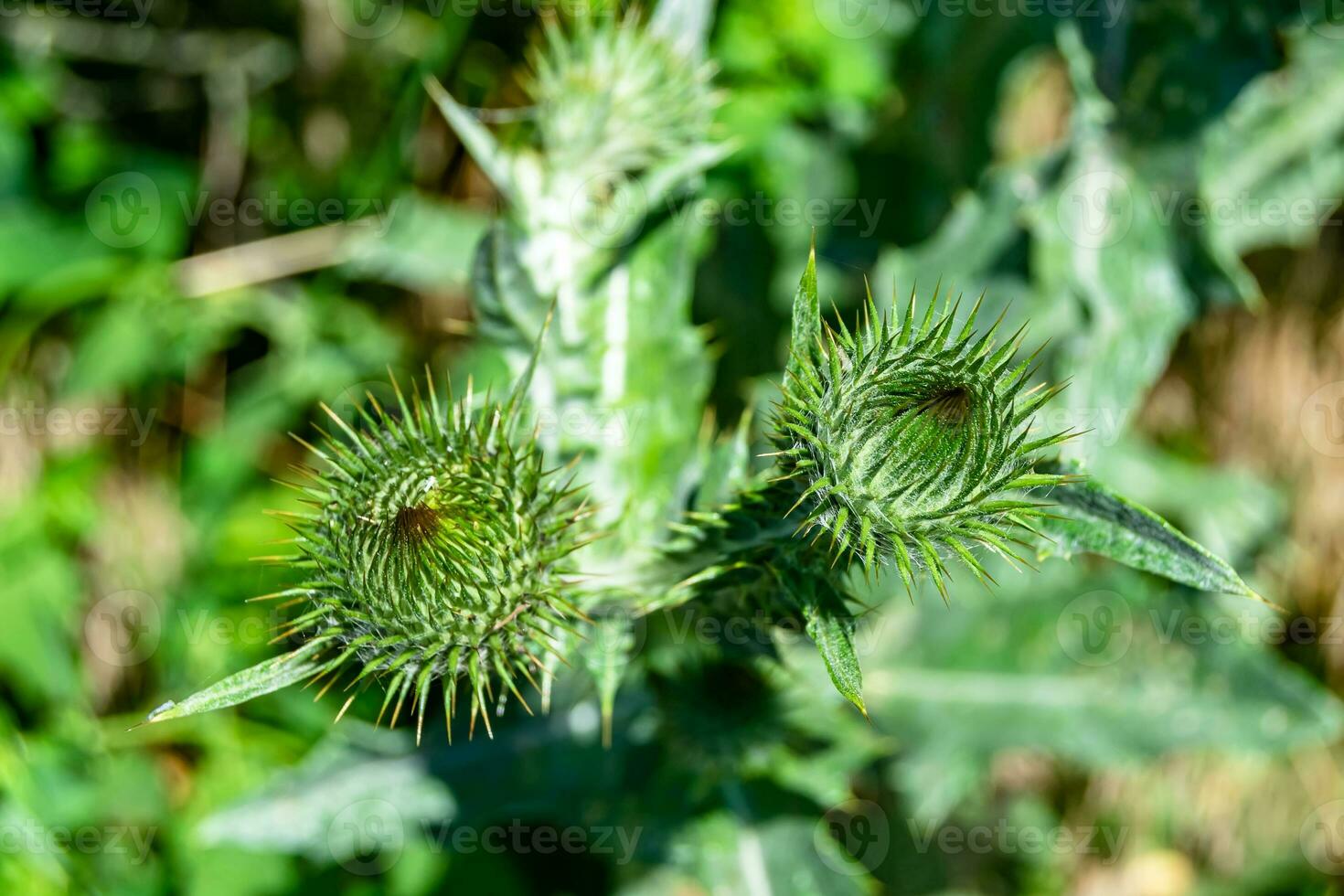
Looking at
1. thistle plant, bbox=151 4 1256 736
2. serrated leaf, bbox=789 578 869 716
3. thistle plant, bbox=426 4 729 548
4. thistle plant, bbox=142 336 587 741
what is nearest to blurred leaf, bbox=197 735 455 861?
thistle plant, bbox=151 4 1256 736

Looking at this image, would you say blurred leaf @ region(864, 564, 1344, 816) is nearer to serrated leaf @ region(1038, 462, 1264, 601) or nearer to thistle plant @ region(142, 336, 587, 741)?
serrated leaf @ region(1038, 462, 1264, 601)

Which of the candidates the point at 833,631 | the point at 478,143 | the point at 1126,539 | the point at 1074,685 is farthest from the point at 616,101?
the point at 1074,685

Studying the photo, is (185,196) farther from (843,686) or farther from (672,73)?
(843,686)

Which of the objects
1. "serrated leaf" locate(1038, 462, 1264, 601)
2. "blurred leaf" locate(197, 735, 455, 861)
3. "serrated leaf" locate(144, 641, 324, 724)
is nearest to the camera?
"serrated leaf" locate(144, 641, 324, 724)

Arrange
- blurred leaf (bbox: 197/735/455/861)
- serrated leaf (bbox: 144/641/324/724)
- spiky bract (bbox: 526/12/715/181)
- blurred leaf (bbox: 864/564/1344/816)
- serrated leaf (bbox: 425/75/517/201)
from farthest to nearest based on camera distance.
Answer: blurred leaf (bbox: 864/564/1344/816)
blurred leaf (bbox: 197/735/455/861)
spiky bract (bbox: 526/12/715/181)
serrated leaf (bbox: 425/75/517/201)
serrated leaf (bbox: 144/641/324/724)

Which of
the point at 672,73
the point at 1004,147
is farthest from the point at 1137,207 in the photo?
the point at 672,73

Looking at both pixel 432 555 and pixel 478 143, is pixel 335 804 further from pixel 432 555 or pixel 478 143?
pixel 478 143

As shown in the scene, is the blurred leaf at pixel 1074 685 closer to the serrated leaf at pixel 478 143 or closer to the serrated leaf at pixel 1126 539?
the serrated leaf at pixel 1126 539
